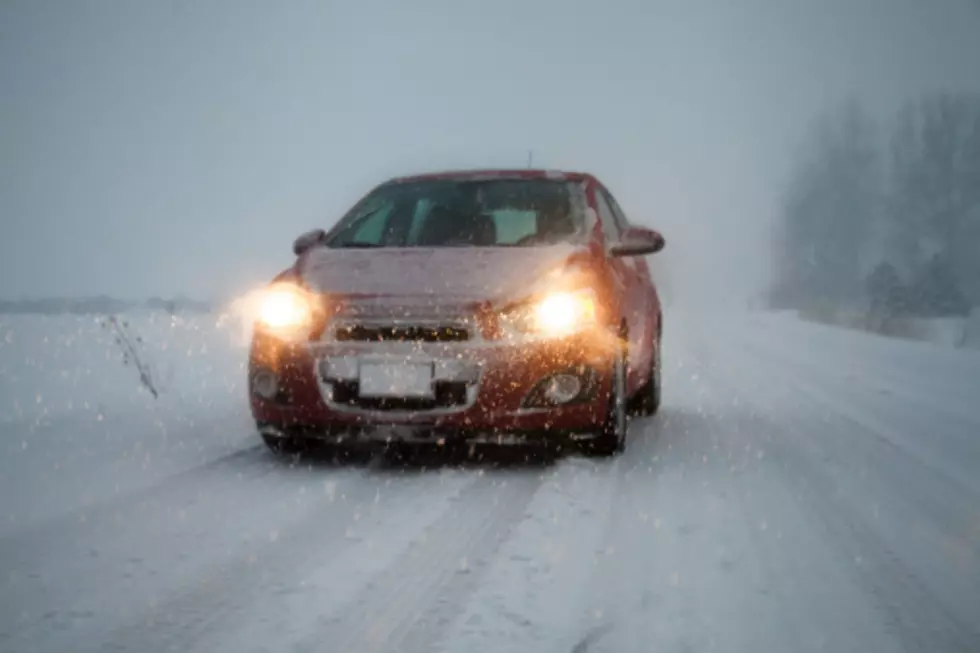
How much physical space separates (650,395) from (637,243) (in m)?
1.49

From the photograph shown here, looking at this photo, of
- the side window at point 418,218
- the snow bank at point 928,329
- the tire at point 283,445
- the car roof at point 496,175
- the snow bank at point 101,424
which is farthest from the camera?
the snow bank at point 928,329

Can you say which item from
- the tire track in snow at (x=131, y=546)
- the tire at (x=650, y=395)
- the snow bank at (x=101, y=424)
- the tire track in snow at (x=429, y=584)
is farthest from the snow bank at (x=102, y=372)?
the tire track in snow at (x=429, y=584)

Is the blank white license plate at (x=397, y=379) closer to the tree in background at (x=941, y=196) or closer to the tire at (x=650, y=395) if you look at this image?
the tire at (x=650, y=395)

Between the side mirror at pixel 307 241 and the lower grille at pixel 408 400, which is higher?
the side mirror at pixel 307 241

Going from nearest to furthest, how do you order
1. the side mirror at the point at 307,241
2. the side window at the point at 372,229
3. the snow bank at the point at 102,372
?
1. the side mirror at the point at 307,241
2. the side window at the point at 372,229
3. the snow bank at the point at 102,372

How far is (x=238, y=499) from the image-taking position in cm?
412

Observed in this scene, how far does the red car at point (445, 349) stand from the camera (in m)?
4.48

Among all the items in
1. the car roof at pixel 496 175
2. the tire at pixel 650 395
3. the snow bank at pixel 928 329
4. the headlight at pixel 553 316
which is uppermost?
the car roof at pixel 496 175

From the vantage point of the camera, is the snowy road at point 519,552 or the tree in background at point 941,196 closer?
the snowy road at point 519,552

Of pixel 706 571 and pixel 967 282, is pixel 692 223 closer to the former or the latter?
pixel 967 282

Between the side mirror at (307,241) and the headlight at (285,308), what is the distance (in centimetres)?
84

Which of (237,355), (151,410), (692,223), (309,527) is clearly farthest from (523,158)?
(692,223)

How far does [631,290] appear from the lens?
6.00m

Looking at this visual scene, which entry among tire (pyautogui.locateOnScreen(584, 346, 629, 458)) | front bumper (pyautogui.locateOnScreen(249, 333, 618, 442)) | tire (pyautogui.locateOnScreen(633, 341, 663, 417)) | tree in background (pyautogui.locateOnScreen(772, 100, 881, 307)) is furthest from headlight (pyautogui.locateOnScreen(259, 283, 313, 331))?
tree in background (pyautogui.locateOnScreen(772, 100, 881, 307))
